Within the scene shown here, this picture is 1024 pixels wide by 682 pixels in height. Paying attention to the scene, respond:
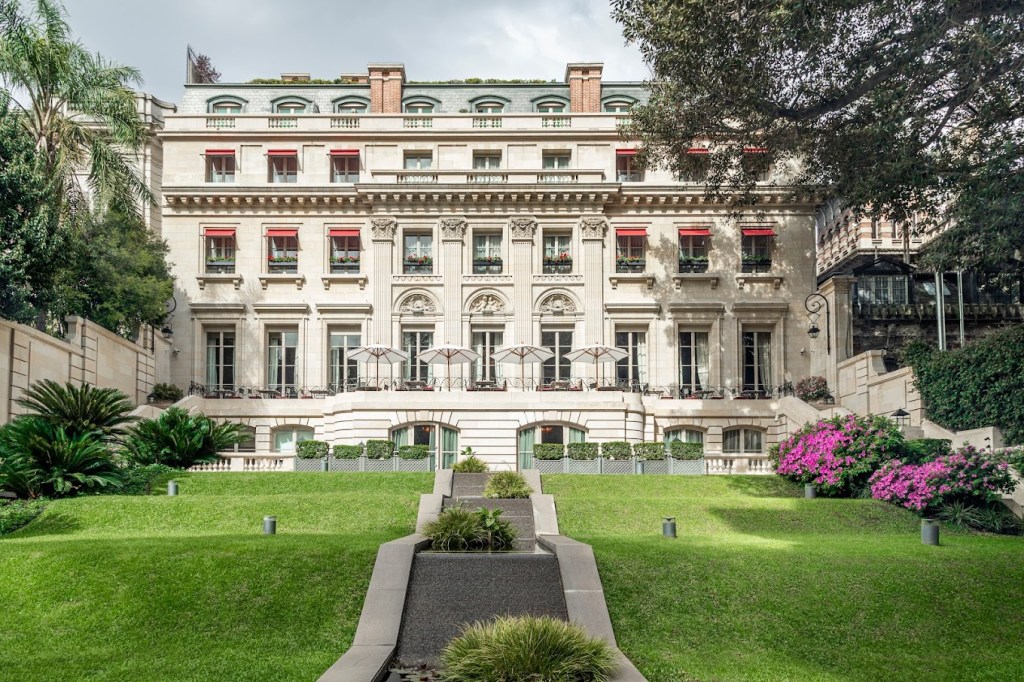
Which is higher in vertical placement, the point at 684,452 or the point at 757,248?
the point at 757,248

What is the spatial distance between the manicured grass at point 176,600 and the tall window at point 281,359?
21.8m

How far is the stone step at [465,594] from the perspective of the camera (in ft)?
42.2

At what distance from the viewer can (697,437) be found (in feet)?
129

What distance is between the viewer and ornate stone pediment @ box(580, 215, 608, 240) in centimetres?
4038

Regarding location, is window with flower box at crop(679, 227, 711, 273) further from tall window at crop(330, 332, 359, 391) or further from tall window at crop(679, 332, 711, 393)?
tall window at crop(330, 332, 359, 391)

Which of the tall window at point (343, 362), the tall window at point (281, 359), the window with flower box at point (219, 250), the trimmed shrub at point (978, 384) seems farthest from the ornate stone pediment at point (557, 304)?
the trimmed shrub at point (978, 384)

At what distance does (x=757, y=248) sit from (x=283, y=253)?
70.1ft

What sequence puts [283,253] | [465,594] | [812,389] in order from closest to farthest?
[465,594], [812,389], [283,253]

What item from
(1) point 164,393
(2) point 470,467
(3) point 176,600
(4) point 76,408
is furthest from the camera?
(1) point 164,393

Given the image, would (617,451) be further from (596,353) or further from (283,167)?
(283,167)

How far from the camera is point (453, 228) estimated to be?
40.3m

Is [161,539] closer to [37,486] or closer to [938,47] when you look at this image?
[37,486]

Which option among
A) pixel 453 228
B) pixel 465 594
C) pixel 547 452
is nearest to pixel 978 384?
pixel 547 452

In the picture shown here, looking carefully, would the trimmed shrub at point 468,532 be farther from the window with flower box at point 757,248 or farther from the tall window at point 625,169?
the tall window at point 625,169
